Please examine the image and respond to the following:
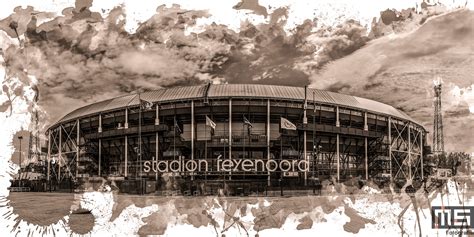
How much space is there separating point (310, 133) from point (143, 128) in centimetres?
529

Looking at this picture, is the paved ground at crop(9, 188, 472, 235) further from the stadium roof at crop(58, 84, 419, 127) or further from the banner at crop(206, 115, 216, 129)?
the banner at crop(206, 115, 216, 129)

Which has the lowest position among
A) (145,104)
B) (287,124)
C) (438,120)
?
(438,120)

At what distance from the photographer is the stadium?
994 centimetres

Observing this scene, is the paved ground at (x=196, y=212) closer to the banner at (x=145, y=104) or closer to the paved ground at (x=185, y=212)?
the paved ground at (x=185, y=212)

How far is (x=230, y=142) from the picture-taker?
52.4ft

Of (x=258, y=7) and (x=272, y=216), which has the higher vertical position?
(x=258, y=7)

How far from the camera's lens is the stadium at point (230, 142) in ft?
32.6

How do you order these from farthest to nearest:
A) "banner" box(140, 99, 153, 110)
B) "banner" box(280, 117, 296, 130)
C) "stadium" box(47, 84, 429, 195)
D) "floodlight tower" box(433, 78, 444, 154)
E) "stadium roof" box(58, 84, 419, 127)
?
"banner" box(280, 117, 296, 130) → "stadium" box(47, 84, 429, 195) → "banner" box(140, 99, 153, 110) → "stadium roof" box(58, 84, 419, 127) → "floodlight tower" box(433, 78, 444, 154)

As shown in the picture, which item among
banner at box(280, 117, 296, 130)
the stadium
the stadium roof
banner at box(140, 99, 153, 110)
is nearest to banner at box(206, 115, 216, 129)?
the stadium

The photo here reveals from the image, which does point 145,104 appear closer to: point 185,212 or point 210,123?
point 185,212

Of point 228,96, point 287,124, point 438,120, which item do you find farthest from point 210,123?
point 438,120

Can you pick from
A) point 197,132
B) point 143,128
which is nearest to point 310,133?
point 197,132

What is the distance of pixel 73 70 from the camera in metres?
7.59

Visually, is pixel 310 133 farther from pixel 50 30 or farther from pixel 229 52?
pixel 50 30
